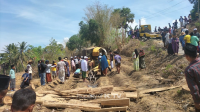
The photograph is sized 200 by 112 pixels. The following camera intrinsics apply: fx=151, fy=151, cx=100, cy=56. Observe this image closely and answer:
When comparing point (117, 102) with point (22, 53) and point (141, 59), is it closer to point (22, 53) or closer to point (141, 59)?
point (141, 59)

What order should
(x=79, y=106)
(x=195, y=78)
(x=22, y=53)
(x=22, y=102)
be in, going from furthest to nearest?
(x=22, y=53), (x=79, y=106), (x=195, y=78), (x=22, y=102)

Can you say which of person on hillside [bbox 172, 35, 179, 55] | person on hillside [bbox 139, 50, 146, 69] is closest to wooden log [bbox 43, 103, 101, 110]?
person on hillside [bbox 139, 50, 146, 69]

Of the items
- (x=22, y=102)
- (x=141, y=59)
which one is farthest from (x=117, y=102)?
(x=141, y=59)

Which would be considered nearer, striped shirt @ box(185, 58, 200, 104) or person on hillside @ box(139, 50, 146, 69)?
striped shirt @ box(185, 58, 200, 104)

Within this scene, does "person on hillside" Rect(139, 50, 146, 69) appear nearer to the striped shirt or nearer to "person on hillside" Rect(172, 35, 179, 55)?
"person on hillside" Rect(172, 35, 179, 55)

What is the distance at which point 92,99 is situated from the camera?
4895mm

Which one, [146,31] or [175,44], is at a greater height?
[146,31]

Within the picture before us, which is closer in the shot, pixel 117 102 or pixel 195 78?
pixel 195 78

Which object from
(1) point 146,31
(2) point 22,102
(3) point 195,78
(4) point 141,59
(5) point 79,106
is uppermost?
(1) point 146,31

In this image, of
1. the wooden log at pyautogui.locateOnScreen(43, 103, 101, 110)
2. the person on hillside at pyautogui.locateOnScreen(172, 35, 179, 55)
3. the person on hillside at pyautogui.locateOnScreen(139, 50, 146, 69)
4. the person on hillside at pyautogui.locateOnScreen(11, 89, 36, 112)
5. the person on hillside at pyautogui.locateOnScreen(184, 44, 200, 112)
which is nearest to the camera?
the person on hillside at pyautogui.locateOnScreen(11, 89, 36, 112)

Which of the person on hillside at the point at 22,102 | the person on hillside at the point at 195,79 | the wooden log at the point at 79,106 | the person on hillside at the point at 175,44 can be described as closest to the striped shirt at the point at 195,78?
the person on hillside at the point at 195,79

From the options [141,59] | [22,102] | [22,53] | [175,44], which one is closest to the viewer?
[22,102]

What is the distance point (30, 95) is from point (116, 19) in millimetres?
23919

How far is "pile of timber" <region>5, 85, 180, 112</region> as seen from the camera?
432cm
